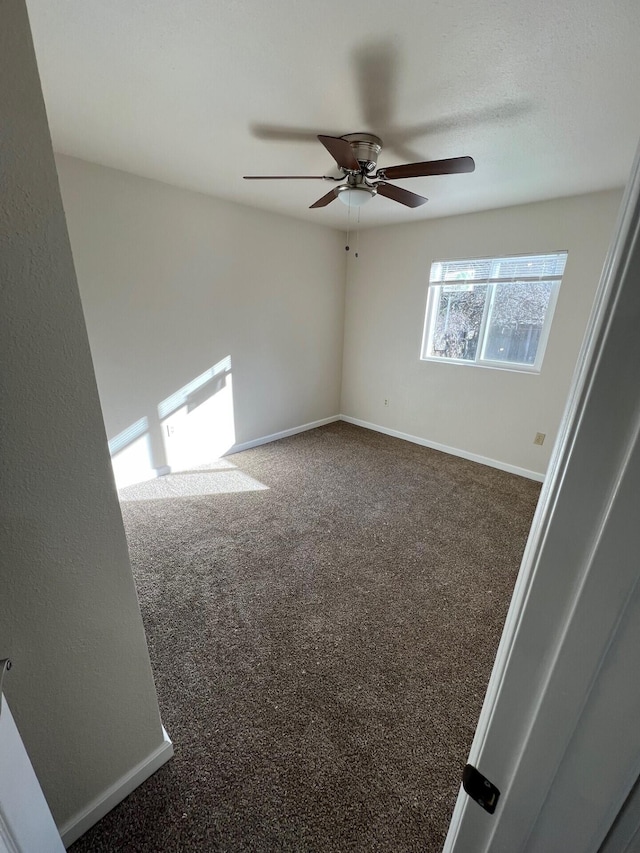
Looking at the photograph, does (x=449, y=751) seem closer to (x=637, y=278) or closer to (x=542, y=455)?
(x=637, y=278)

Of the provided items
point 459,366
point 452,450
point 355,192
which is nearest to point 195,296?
point 355,192

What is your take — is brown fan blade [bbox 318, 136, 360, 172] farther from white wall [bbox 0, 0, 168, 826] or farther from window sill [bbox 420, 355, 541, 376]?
window sill [bbox 420, 355, 541, 376]

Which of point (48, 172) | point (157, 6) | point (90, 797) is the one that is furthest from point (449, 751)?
point (157, 6)

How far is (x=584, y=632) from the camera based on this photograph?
0.38 meters

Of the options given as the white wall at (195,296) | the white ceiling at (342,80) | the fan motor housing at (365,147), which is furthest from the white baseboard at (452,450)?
the fan motor housing at (365,147)

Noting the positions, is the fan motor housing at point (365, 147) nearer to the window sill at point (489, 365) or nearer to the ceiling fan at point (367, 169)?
the ceiling fan at point (367, 169)

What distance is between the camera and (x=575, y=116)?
1591 millimetres

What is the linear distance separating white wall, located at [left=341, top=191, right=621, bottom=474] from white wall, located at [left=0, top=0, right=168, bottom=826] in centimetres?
341

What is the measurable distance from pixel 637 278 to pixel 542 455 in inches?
138

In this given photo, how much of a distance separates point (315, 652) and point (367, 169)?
260cm

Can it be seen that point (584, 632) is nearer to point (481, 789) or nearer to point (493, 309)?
point (481, 789)

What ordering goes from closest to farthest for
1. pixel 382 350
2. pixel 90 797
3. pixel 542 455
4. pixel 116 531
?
pixel 116 531 < pixel 90 797 < pixel 542 455 < pixel 382 350

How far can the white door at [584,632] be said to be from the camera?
32 centimetres

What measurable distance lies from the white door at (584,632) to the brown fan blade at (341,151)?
161 centimetres
